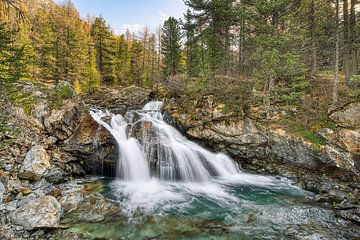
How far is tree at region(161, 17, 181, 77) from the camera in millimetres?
27594

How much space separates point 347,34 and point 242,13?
6821mm

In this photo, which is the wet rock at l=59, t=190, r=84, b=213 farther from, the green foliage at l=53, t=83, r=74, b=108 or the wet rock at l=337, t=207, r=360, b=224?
the wet rock at l=337, t=207, r=360, b=224

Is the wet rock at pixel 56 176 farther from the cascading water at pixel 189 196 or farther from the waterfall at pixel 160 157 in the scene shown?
the waterfall at pixel 160 157

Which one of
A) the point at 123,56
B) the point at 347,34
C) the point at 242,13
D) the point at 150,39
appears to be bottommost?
the point at 347,34

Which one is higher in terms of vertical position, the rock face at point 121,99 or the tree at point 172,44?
the tree at point 172,44

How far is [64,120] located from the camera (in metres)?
11.9

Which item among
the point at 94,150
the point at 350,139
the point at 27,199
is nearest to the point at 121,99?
the point at 94,150

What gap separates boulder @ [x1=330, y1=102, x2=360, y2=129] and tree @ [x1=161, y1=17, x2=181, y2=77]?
19.7m

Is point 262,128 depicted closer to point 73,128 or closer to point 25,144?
point 73,128

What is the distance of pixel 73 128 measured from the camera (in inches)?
484

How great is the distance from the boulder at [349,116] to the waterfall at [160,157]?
5915 millimetres

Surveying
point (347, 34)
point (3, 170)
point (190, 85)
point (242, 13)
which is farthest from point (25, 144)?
point (347, 34)

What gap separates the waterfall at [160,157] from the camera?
11633 millimetres

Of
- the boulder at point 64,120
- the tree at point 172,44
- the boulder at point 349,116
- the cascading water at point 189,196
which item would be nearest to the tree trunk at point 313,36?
the boulder at point 349,116
